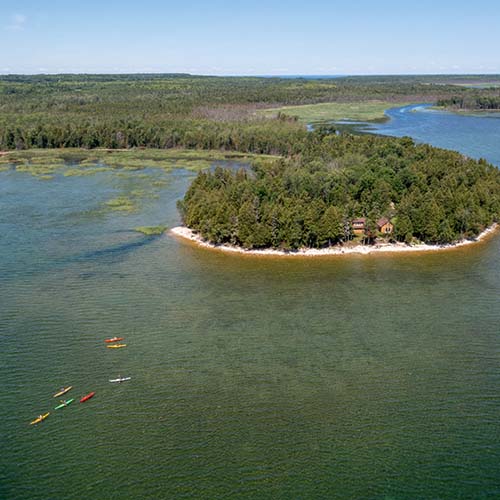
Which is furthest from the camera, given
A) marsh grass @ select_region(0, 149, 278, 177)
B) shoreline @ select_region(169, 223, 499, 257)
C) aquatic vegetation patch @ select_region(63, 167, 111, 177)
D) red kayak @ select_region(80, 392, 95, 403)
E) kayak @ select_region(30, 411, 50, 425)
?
marsh grass @ select_region(0, 149, 278, 177)

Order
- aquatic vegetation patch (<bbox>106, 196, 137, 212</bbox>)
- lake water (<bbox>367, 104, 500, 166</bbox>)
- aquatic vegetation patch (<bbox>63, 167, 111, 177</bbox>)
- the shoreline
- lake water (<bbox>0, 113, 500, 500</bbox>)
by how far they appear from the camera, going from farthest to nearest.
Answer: lake water (<bbox>367, 104, 500, 166</bbox>), aquatic vegetation patch (<bbox>63, 167, 111, 177</bbox>), aquatic vegetation patch (<bbox>106, 196, 137, 212</bbox>), the shoreline, lake water (<bbox>0, 113, 500, 500</bbox>)

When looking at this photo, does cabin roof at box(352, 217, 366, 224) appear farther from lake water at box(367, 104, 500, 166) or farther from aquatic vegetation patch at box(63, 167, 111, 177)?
aquatic vegetation patch at box(63, 167, 111, 177)

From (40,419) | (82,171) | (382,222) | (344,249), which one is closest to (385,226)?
(382,222)

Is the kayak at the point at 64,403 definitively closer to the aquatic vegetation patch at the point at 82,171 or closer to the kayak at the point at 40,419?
the kayak at the point at 40,419

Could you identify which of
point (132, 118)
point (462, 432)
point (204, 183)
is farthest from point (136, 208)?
point (132, 118)

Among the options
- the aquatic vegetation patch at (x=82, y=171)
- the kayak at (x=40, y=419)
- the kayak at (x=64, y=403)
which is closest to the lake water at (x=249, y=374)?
the kayak at (x=64, y=403)

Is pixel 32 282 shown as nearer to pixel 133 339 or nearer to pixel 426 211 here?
pixel 133 339

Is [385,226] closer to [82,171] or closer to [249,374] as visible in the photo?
[249,374]

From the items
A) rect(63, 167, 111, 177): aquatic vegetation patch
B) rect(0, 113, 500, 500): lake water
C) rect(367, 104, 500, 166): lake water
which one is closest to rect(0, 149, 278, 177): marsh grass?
rect(63, 167, 111, 177): aquatic vegetation patch
